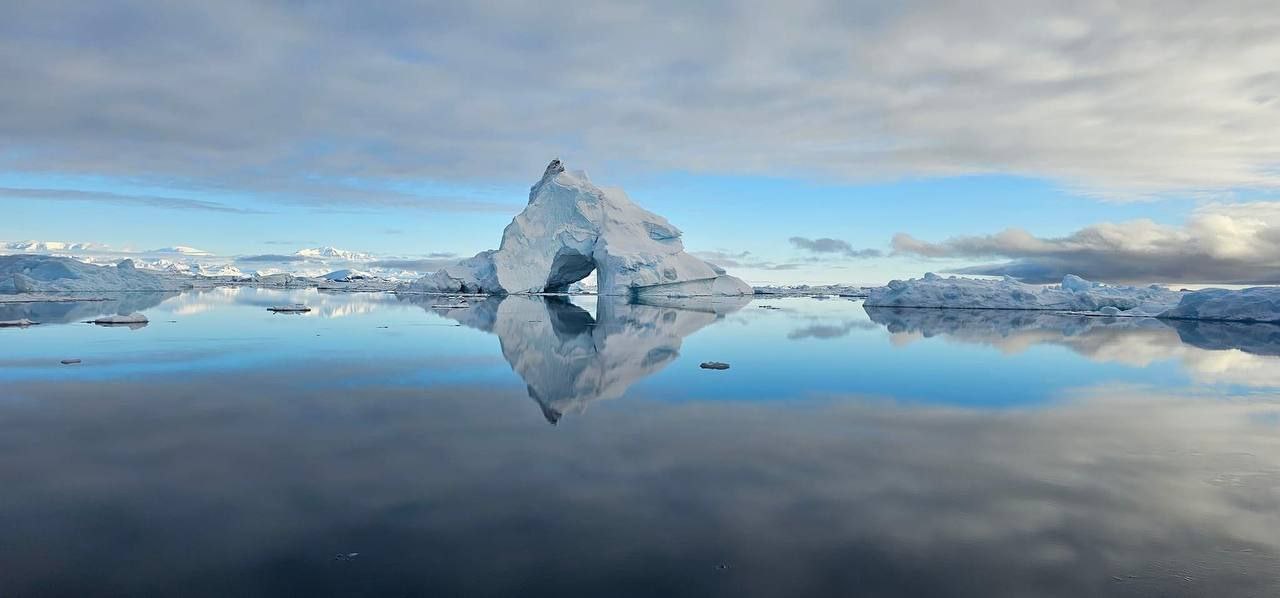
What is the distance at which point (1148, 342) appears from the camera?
1673cm

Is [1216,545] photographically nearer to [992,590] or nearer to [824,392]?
[992,590]

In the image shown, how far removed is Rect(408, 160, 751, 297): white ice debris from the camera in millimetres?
38594

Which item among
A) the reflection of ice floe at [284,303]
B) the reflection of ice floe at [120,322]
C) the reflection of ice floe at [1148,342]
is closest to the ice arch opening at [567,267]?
the reflection of ice floe at [284,303]

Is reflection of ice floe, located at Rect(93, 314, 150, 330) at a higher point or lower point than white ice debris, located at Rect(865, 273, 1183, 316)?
lower

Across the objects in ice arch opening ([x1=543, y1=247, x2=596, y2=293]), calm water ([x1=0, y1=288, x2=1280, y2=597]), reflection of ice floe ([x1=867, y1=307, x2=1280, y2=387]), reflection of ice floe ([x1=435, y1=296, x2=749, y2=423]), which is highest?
ice arch opening ([x1=543, y1=247, x2=596, y2=293])

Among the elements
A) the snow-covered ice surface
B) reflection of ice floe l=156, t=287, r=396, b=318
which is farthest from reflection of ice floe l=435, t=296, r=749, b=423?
the snow-covered ice surface

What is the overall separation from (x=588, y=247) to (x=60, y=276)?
29069mm

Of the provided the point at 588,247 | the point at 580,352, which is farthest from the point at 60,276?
the point at 580,352

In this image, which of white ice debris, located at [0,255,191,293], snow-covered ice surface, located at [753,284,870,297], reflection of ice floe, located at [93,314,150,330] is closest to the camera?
reflection of ice floe, located at [93,314,150,330]

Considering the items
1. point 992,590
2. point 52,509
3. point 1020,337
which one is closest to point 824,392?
point 992,590

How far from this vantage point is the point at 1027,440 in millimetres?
6109

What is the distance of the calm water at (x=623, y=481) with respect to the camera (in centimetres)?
324

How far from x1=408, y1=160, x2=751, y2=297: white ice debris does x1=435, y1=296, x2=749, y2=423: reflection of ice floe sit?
16712mm

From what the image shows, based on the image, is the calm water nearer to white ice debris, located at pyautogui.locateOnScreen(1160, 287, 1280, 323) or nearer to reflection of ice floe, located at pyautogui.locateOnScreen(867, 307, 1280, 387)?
reflection of ice floe, located at pyautogui.locateOnScreen(867, 307, 1280, 387)
